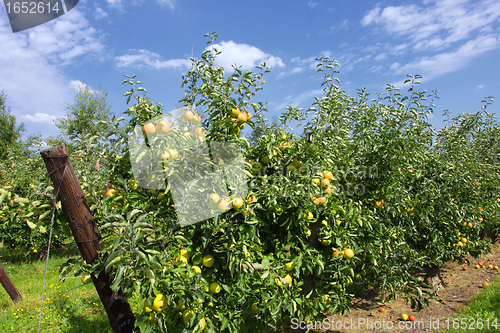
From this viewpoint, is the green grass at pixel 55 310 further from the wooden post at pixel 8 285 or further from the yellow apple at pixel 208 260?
the yellow apple at pixel 208 260

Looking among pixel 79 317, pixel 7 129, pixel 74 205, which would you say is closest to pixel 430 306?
pixel 74 205

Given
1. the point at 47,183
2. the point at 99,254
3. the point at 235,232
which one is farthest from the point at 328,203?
the point at 47,183

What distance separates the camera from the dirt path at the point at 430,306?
12.2 ft

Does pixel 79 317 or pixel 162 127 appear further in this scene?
pixel 79 317

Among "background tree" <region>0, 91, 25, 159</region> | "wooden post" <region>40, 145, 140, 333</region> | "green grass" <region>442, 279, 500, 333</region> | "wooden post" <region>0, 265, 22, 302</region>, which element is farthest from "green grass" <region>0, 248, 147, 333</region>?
"background tree" <region>0, 91, 25, 159</region>

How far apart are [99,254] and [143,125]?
1.06 metres

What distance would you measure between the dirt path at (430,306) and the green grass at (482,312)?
160mm

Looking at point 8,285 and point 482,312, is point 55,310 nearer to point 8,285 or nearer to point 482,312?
point 8,285

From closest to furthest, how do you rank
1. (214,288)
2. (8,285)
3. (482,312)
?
(214,288)
(482,312)
(8,285)

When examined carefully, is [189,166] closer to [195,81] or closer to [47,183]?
[195,81]

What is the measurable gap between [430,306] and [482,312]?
0.70 meters

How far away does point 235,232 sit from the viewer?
2076mm

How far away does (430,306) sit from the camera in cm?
425

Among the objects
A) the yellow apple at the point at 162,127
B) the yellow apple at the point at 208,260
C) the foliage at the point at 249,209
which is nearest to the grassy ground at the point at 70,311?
the foliage at the point at 249,209
